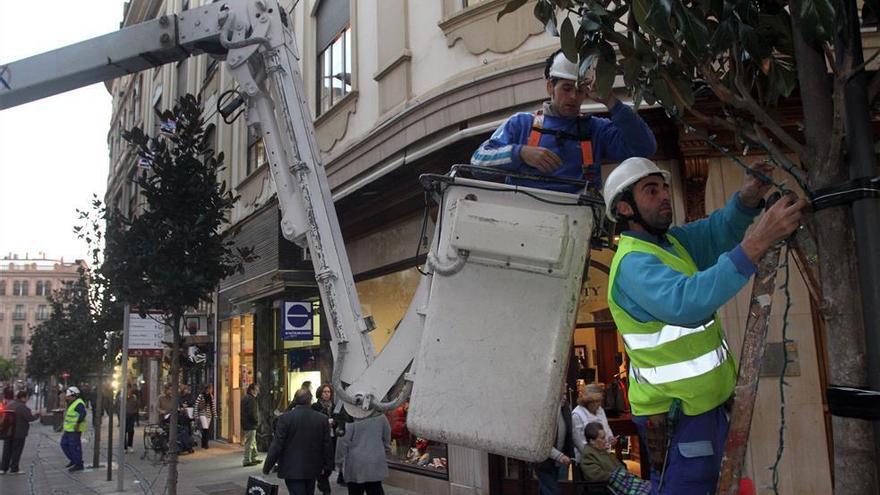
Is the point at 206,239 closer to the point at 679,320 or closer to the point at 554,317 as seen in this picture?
Result: the point at 554,317

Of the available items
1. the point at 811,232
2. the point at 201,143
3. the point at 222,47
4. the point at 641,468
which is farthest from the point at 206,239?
the point at 811,232

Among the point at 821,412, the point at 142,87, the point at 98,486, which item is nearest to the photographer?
the point at 821,412

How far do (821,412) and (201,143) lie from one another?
25.7 feet

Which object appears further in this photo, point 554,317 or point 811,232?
point 554,317

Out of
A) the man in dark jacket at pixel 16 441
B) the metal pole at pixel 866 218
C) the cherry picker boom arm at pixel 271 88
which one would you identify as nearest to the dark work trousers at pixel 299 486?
the cherry picker boom arm at pixel 271 88

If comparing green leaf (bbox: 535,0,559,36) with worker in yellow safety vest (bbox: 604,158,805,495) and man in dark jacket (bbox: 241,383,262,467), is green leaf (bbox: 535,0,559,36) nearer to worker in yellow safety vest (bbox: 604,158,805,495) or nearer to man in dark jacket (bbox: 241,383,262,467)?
worker in yellow safety vest (bbox: 604,158,805,495)

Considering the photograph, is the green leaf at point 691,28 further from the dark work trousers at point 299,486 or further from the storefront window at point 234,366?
the storefront window at point 234,366

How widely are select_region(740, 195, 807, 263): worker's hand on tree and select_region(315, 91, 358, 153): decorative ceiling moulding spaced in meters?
9.69

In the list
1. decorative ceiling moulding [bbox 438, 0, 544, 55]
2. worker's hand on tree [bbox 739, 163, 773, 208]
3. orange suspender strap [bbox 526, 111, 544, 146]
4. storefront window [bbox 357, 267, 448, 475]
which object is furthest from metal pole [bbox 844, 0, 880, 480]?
storefront window [bbox 357, 267, 448, 475]

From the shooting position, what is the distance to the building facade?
24.2 ft

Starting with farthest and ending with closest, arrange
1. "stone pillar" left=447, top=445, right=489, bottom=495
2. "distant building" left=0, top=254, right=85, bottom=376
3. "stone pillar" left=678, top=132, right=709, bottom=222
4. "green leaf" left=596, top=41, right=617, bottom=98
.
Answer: "distant building" left=0, top=254, right=85, bottom=376 < "stone pillar" left=447, top=445, right=489, bottom=495 < "stone pillar" left=678, top=132, right=709, bottom=222 < "green leaf" left=596, top=41, right=617, bottom=98

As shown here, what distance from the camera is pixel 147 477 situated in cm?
1390

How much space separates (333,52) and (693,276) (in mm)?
11386

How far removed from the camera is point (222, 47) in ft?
18.2
